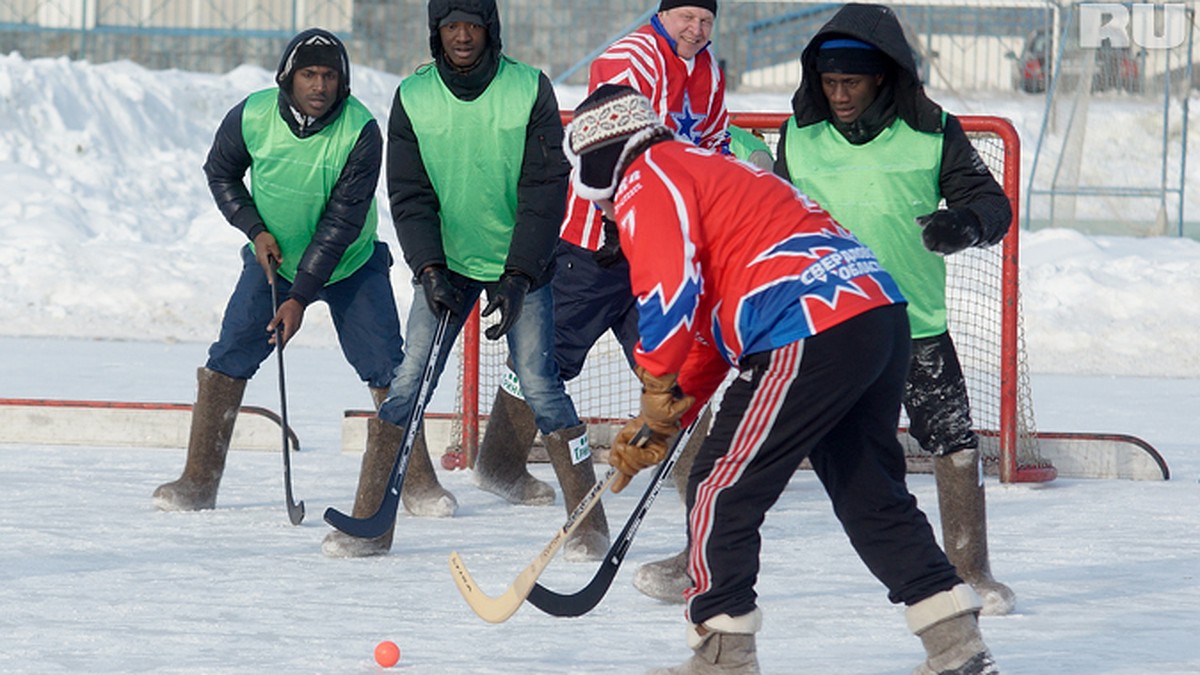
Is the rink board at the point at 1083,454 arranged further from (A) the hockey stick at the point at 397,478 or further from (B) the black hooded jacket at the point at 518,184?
(B) the black hooded jacket at the point at 518,184

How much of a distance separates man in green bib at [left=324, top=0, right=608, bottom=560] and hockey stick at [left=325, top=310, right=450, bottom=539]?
0.03 meters

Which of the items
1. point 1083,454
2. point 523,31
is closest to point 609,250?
point 1083,454

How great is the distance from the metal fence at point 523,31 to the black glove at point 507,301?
11.0 meters

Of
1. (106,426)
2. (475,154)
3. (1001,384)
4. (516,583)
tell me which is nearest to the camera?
(516,583)

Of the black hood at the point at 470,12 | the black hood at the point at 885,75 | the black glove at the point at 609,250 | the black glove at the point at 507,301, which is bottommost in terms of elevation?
the black glove at the point at 507,301

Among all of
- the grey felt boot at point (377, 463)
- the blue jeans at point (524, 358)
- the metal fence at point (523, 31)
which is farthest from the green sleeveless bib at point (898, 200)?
the metal fence at point (523, 31)

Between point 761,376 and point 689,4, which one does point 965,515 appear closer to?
point 761,376

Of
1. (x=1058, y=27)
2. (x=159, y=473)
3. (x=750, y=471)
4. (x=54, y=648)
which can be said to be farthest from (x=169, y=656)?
(x=1058, y=27)

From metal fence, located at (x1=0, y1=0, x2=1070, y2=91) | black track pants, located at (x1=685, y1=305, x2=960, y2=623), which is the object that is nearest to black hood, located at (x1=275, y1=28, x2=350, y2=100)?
black track pants, located at (x1=685, y1=305, x2=960, y2=623)

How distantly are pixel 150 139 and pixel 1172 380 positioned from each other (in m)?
8.85

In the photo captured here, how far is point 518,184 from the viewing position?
446cm

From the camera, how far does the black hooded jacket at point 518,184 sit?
436cm

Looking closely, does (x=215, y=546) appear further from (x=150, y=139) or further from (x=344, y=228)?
(x=150, y=139)

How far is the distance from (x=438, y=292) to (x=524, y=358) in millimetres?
324
